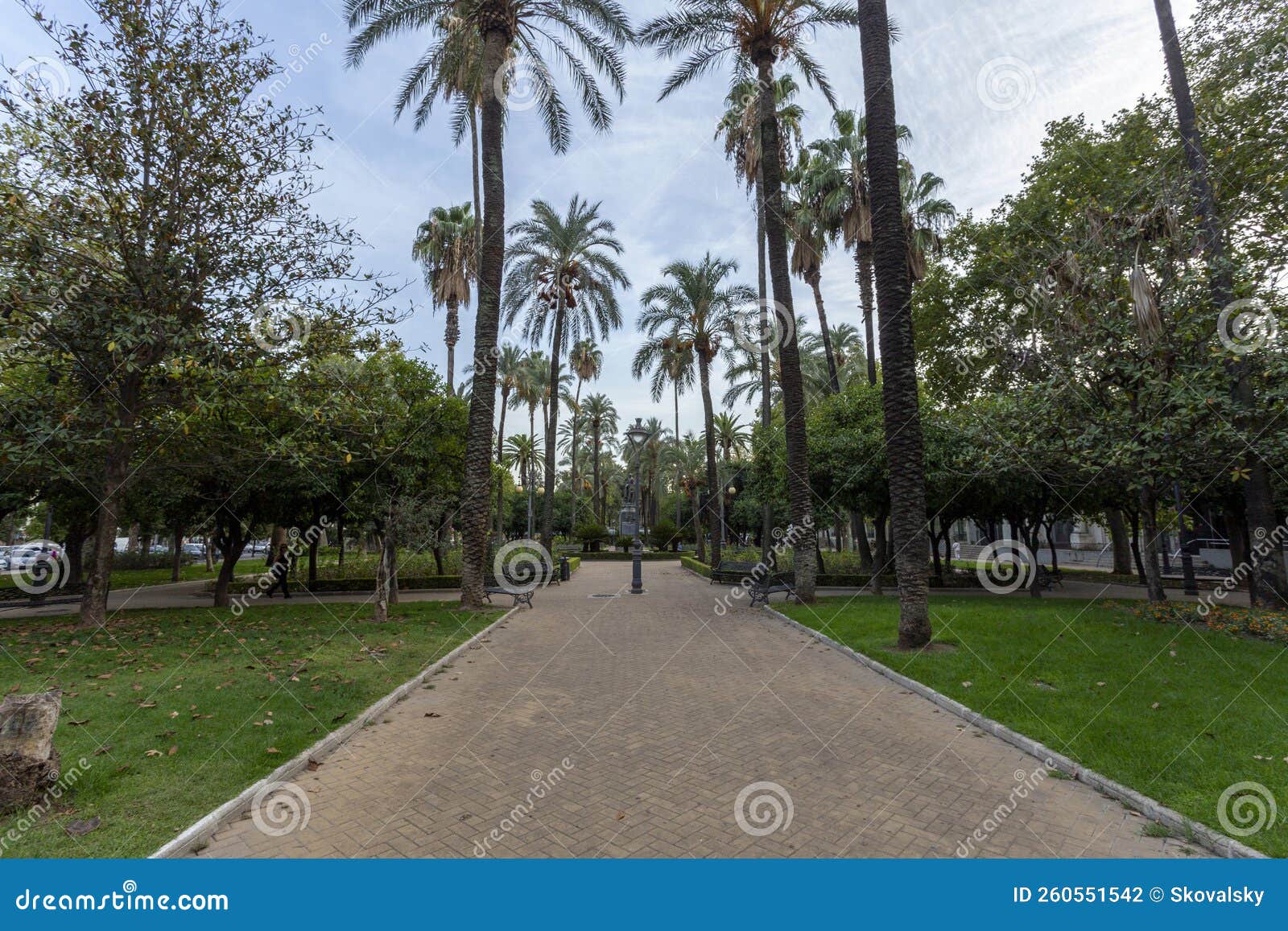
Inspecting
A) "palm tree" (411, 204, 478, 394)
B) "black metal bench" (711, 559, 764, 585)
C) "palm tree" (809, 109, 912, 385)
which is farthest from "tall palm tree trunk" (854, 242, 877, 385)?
"palm tree" (411, 204, 478, 394)

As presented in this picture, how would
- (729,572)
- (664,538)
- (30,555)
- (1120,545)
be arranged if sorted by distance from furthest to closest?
1. (664,538)
2. (30,555)
3. (1120,545)
4. (729,572)

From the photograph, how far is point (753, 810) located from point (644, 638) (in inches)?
314

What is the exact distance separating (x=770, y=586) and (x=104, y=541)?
47.6 feet

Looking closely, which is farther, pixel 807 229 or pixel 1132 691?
pixel 807 229

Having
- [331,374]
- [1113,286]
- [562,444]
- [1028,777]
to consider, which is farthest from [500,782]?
[562,444]

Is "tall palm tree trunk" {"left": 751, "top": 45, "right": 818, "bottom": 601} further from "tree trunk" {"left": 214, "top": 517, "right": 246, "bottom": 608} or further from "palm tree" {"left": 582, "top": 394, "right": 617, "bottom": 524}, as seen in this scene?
"palm tree" {"left": 582, "top": 394, "right": 617, "bottom": 524}

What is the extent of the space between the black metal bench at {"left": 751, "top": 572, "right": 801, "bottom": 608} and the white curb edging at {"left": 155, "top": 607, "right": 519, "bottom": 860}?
10007 millimetres

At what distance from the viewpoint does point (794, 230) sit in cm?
2636

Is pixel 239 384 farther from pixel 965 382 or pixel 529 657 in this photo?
pixel 965 382

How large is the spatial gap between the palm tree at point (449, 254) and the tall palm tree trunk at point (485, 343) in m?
13.2

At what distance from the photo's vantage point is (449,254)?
2972cm

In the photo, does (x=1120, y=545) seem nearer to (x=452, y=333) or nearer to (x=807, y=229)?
(x=807, y=229)

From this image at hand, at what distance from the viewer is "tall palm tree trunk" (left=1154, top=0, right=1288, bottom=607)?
34.5ft

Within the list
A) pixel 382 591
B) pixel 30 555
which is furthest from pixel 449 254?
pixel 30 555
